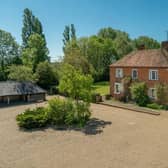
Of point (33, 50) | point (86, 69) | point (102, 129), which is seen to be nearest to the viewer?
point (102, 129)

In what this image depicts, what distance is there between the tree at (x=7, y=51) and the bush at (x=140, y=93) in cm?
3238

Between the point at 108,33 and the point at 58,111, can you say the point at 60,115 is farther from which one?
the point at 108,33

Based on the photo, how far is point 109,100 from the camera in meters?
36.5

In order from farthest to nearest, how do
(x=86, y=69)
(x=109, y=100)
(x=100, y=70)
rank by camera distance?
(x=100, y=70) < (x=86, y=69) < (x=109, y=100)

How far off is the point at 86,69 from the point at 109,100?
13.5m

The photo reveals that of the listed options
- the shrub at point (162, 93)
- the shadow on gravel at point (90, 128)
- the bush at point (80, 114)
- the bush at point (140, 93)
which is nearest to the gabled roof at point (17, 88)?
the shadow on gravel at point (90, 128)

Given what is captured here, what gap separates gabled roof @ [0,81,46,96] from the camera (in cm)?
3553

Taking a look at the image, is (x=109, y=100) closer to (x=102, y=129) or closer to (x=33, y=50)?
(x=102, y=129)

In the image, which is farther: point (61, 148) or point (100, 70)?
point (100, 70)

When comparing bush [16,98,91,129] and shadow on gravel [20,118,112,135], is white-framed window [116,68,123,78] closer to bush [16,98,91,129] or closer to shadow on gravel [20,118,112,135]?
bush [16,98,91,129]

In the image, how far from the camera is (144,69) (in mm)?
33188

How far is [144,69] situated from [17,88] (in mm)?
20839

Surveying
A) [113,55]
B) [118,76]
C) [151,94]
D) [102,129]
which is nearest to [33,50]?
[113,55]

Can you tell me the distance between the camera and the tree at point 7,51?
5147 centimetres
